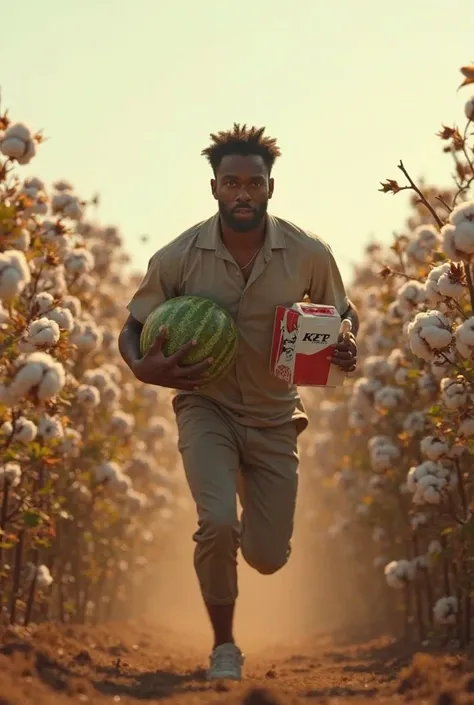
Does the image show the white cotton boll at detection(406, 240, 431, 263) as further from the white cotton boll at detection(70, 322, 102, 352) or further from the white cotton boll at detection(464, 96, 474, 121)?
the white cotton boll at detection(464, 96, 474, 121)

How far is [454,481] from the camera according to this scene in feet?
23.1

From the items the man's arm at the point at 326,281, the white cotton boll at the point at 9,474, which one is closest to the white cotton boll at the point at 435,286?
the man's arm at the point at 326,281

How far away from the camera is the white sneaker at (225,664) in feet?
19.8

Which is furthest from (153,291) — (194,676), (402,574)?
(402,574)

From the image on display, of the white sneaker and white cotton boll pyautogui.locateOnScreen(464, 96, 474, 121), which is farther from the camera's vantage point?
the white sneaker

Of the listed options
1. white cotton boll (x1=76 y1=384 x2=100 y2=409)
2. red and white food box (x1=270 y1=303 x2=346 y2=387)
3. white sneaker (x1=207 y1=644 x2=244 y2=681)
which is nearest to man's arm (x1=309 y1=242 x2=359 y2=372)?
red and white food box (x1=270 y1=303 x2=346 y2=387)

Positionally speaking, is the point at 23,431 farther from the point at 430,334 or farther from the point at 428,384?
the point at 428,384

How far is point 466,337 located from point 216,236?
5.30ft

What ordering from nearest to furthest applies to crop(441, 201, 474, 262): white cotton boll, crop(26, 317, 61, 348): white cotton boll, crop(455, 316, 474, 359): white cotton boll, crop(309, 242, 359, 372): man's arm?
crop(441, 201, 474, 262): white cotton boll
crop(455, 316, 474, 359): white cotton boll
crop(26, 317, 61, 348): white cotton boll
crop(309, 242, 359, 372): man's arm

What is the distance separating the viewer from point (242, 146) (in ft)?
21.2

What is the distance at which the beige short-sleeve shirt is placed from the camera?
249 inches

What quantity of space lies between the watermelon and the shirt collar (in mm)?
385

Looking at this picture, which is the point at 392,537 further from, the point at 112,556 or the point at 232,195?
the point at 232,195

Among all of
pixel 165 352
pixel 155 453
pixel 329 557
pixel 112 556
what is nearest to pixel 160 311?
pixel 165 352
